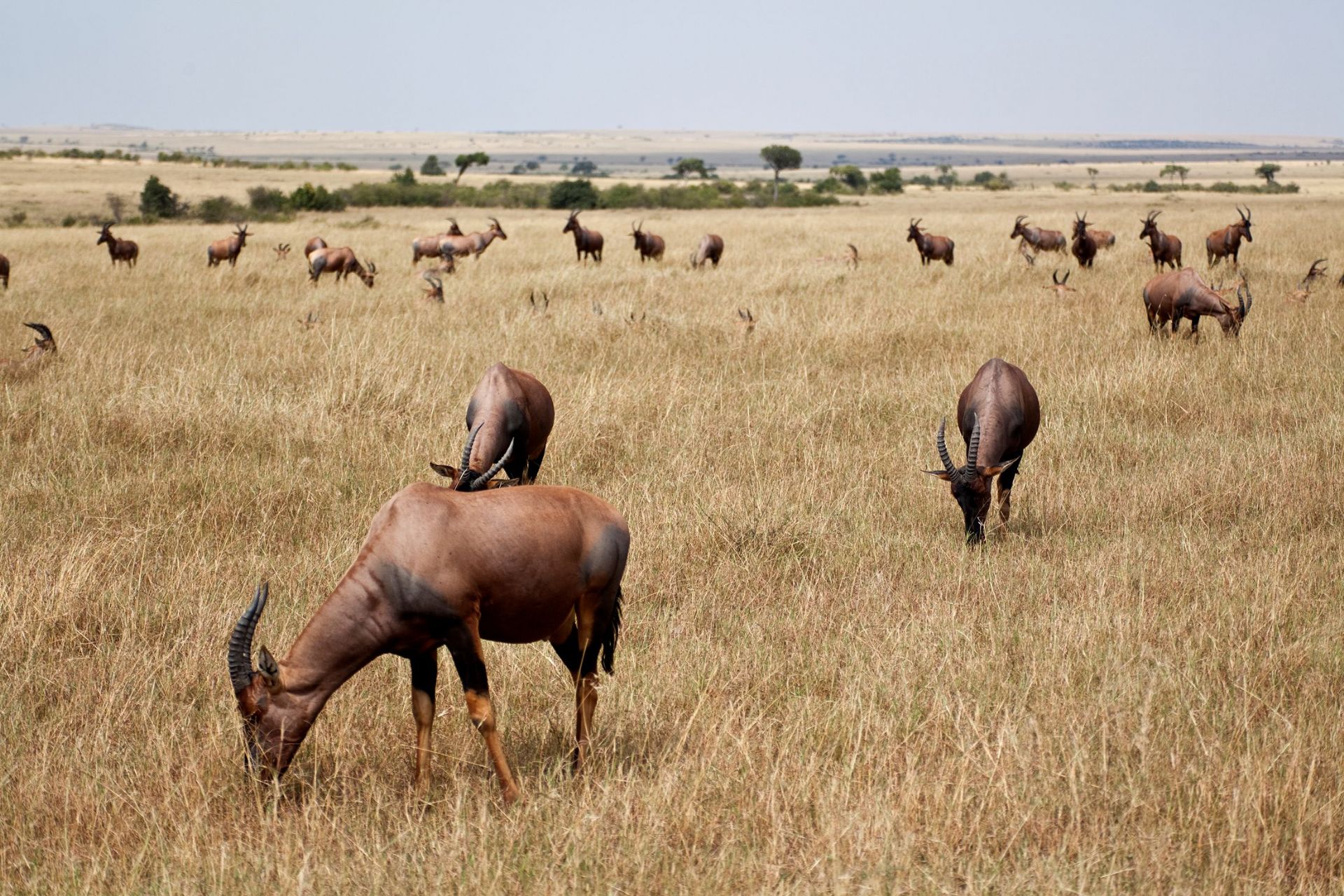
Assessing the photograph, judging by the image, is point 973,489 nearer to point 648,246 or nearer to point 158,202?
point 648,246

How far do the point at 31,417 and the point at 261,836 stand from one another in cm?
721

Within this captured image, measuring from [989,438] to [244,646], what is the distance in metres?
5.46

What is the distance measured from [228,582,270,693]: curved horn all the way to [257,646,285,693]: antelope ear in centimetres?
4

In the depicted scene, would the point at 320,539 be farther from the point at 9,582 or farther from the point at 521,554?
the point at 521,554

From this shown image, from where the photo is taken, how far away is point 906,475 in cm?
905

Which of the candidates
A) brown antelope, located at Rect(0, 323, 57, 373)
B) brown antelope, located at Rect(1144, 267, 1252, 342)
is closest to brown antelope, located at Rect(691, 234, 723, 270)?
brown antelope, located at Rect(1144, 267, 1252, 342)

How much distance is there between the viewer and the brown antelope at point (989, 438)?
7566mm

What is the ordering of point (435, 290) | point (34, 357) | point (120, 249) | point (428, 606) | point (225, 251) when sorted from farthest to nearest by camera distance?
point (120, 249) < point (225, 251) < point (435, 290) < point (34, 357) < point (428, 606)

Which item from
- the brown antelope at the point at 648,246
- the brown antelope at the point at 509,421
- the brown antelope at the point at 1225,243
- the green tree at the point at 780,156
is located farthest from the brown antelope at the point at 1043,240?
the green tree at the point at 780,156

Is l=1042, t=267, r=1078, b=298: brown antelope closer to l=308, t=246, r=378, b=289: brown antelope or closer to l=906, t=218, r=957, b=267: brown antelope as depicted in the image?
l=906, t=218, r=957, b=267: brown antelope

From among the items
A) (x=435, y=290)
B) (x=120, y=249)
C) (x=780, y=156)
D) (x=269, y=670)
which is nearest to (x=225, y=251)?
(x=120, y=249)

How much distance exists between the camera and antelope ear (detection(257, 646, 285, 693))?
3914 millimetres

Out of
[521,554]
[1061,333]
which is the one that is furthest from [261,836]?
[1061,333]

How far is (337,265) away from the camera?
2161 cm
